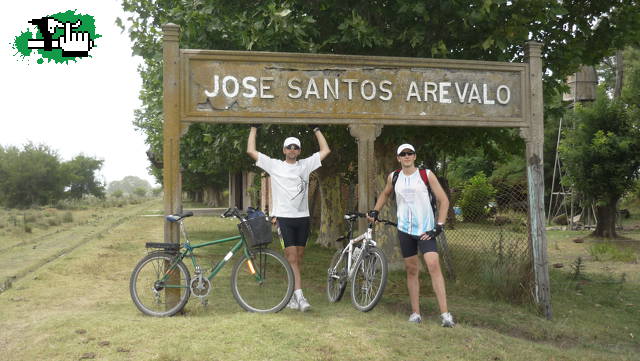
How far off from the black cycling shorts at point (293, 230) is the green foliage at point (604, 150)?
15521mm

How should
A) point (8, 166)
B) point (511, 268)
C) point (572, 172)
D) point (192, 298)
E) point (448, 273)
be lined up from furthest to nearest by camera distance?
point (8, 166), point (572, 172), point (448, 273), point (511, 268), point (192, 298)

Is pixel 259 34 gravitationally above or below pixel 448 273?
above

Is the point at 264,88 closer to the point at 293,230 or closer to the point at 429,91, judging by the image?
the point at 293,230

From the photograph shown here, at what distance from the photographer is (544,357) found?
5.65 meters

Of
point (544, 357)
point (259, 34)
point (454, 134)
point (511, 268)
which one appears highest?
point (259, 34)

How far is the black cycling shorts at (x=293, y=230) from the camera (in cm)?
672

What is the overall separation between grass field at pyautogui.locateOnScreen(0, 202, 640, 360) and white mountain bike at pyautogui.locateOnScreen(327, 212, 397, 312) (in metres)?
0.19

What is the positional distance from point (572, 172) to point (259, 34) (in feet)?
50.8

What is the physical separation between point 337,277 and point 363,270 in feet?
1.94

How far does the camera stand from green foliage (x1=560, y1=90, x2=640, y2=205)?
1919 centimetres

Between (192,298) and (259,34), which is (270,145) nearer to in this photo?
(259,34)

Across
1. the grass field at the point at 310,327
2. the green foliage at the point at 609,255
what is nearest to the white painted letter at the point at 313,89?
the grass field at the point at 310,327

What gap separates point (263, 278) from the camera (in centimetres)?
680

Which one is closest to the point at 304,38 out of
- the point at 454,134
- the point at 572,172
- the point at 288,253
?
the point at 454,134
